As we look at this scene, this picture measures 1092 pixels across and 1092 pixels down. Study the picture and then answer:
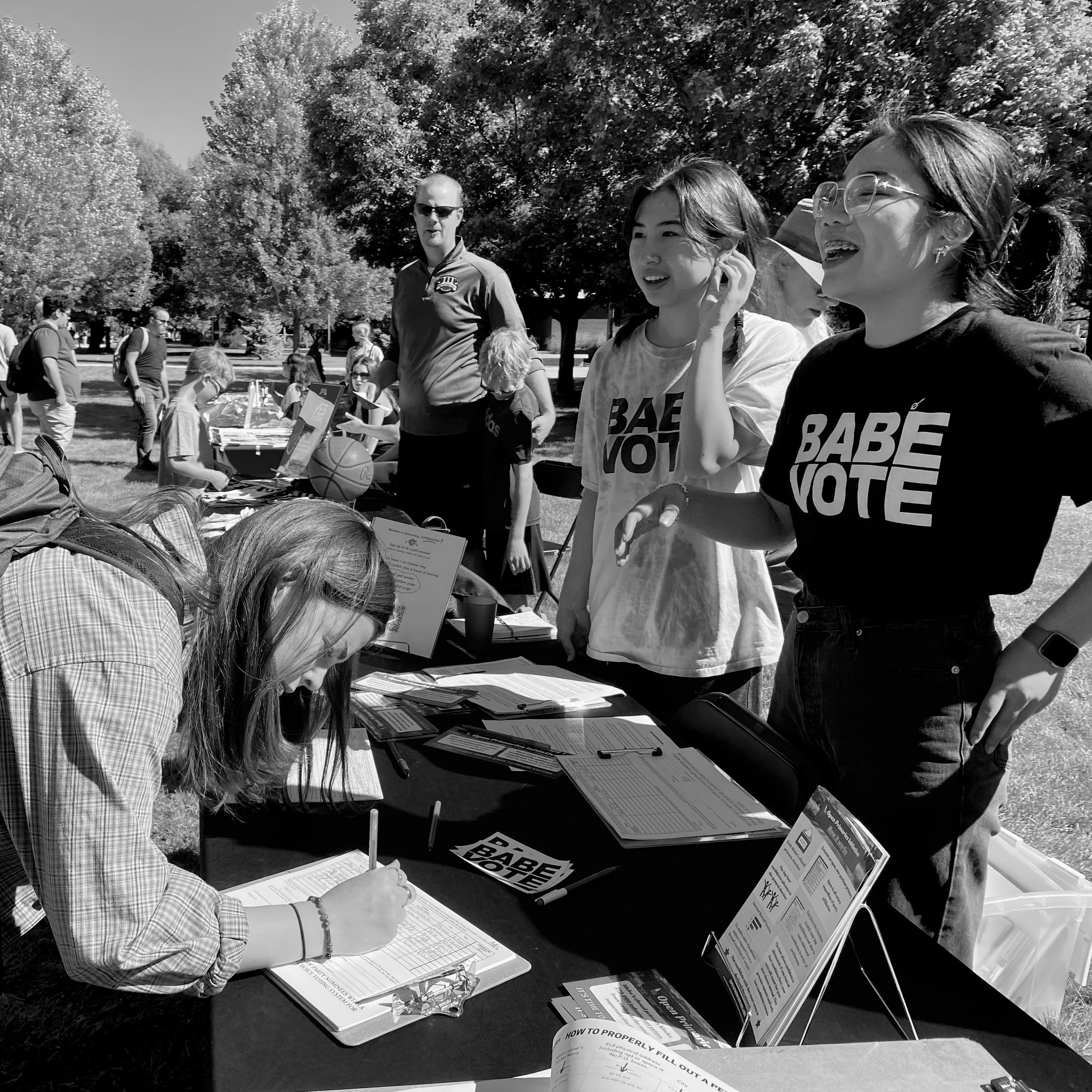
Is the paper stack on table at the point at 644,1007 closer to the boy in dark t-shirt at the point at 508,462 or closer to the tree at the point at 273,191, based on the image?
the boy in dark t-shirt at the point at 508,462

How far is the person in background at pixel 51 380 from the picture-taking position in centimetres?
865

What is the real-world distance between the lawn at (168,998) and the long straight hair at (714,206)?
953 mm

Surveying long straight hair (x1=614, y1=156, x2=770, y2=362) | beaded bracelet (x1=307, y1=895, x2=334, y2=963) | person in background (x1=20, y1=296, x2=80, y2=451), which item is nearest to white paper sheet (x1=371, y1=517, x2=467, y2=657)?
long straight hair (x1=614, y1=156, x2=770, y2=362)

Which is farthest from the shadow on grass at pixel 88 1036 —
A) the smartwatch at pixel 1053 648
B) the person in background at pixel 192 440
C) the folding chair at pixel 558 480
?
the person in background at pixel 192 440

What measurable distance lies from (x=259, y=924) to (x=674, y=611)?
1161 mm

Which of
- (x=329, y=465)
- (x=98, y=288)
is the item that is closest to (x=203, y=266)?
(x=98, y=288)

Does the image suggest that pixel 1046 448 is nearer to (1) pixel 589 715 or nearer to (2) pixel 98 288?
(1) pixel 589 715

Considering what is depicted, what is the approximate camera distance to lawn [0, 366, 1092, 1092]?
2061mm

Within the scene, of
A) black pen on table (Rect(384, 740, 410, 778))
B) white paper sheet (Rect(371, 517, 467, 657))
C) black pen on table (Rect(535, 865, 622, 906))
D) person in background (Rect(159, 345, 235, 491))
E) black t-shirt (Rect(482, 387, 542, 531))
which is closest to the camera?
black pen on table (Rect(535, 865, 622, 906))

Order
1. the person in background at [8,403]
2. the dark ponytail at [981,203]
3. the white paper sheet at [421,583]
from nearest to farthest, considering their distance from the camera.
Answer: the dark ponytail at [981,203], the white paper sheet at [421,583], the person in background at [8,403]

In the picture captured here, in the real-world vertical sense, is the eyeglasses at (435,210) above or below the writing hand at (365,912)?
above

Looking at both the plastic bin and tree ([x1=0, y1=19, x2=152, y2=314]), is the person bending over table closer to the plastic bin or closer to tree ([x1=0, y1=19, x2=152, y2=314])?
the plastic bin

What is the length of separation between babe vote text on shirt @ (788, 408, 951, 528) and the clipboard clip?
0.90 m

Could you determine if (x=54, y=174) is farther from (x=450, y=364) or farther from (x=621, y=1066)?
(x=621, y=1066)
